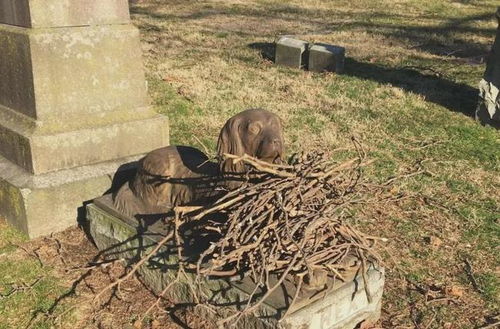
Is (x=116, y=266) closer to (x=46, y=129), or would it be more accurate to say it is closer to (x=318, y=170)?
(x=46, y=129)

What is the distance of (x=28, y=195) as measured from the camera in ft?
14.9

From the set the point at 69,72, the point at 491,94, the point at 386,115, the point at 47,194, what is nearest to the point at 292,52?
the point at 386,115

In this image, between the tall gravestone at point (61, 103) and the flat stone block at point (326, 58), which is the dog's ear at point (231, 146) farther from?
the flat stone block at point (326, 58)

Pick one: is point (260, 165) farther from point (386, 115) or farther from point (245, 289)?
point (386, 115)

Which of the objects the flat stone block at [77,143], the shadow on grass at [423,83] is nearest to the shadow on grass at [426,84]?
the shadow on grass at [423,83]

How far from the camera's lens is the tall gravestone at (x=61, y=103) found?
4.57m

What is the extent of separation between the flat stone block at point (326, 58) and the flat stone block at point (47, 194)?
6371 millimetres

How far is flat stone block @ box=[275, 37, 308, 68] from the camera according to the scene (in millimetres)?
10758

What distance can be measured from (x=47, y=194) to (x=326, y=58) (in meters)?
6.92

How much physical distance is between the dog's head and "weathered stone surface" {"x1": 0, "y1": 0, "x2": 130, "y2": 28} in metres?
1.96

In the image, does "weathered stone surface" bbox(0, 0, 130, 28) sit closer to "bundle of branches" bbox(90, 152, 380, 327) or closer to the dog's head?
the dog's head

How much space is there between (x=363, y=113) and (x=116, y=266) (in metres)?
4.90

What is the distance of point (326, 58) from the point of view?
34.1 ft

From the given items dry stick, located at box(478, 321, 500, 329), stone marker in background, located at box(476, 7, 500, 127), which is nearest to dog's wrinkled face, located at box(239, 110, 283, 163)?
dry stick, located at box(478, 321, 500, 329)
